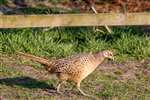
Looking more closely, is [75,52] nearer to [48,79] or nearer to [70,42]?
[70,42]

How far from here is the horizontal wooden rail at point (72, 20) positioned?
269 inches

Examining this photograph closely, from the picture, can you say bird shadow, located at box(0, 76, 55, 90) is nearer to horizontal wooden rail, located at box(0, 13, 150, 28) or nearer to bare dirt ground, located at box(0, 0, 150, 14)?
horizontal wooden rail, located at box(0, 13, 150, 28)

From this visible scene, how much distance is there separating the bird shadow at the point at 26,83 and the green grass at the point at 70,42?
1.00 meters

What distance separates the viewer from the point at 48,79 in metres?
7.14

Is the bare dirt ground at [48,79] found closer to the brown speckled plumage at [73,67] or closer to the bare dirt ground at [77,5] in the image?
the brown speckled plumage at [73,67]

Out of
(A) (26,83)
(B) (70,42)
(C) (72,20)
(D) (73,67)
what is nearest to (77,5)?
(B) (70,42)

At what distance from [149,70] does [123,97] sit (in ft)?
4.14

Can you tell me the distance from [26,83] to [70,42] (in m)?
1.89

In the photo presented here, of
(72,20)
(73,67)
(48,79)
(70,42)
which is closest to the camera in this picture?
(73,67)

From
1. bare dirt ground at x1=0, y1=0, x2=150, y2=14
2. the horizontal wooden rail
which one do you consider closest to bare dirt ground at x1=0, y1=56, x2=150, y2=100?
the horizontal wooden rail

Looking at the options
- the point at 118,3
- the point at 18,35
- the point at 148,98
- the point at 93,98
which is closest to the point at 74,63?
the point at 93,98

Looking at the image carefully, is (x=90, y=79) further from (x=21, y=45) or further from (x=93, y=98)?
(x=21, y=45)

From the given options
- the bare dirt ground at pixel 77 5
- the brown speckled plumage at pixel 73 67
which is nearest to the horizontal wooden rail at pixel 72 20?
the brown speckled plumage at pixel 73 67

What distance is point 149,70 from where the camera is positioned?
7.62 meters
